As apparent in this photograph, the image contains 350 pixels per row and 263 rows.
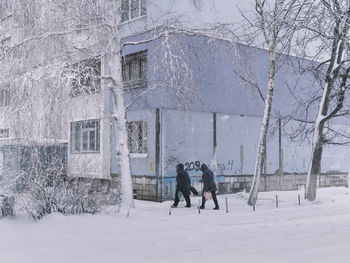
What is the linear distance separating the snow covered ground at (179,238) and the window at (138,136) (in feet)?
16.7

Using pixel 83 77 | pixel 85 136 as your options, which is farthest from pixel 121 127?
pixel 85 136

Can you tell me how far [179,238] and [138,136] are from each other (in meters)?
9.06

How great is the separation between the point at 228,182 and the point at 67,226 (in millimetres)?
9922

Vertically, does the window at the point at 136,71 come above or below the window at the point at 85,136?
above

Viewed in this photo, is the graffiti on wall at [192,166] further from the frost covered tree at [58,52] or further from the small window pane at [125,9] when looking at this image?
the small window pane at [125,9]

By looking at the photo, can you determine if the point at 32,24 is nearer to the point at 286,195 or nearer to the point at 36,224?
the point at 36,224

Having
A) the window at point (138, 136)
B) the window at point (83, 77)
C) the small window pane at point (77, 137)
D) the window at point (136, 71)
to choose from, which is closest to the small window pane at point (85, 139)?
the small window pane at point (77, 137)

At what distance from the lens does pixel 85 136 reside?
19.4 m

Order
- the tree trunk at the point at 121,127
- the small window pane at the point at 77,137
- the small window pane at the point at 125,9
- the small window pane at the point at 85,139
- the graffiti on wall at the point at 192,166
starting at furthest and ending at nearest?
the small window pane at the point at 77,137 → the small window pane at the point at 85,139 → the graffiti on wall at the point at 192,166 → the small window pane at the point at 125,9 → the tree trunk at the point at 121,127

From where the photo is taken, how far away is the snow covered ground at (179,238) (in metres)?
6.52

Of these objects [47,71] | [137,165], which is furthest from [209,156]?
[47,71]

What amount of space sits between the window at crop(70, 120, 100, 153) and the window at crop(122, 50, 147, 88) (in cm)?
247

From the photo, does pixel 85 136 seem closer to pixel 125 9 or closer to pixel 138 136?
pixel 138 136

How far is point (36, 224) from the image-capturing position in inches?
364
